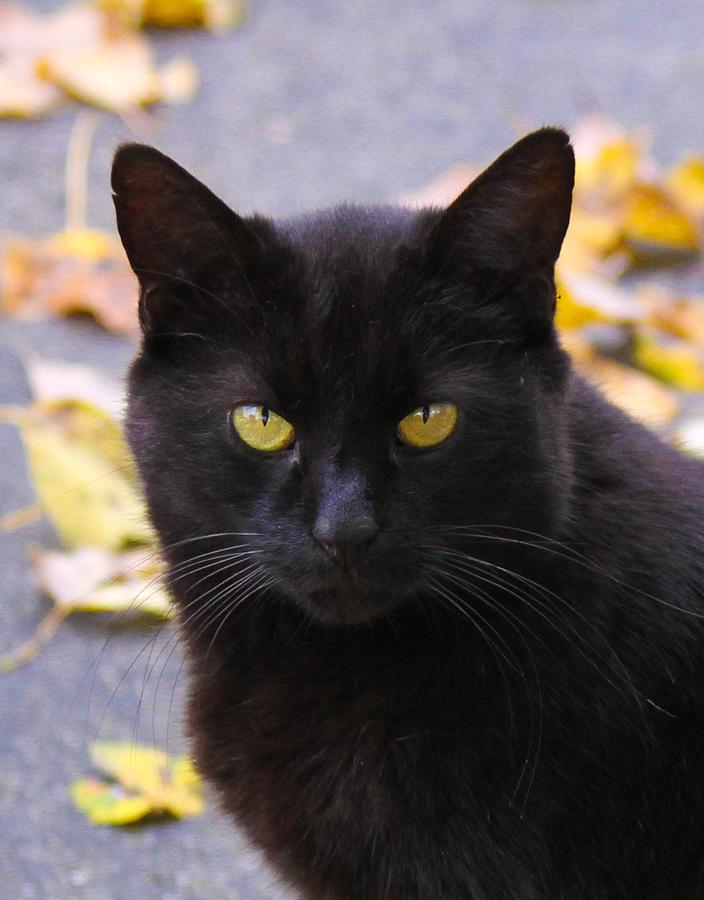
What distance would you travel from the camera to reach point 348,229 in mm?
1321

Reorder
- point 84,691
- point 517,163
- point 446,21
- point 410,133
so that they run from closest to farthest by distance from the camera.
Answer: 1. point 517,163
2. point 84,691
3. point 410,133
4. point 446,21

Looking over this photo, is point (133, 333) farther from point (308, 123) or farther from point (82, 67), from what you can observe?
point (308, 123)

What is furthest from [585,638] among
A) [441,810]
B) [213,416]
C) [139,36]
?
[139,36]

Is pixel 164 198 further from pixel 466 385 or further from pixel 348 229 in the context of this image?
pixel 466 385

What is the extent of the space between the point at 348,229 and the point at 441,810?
0.55 metres

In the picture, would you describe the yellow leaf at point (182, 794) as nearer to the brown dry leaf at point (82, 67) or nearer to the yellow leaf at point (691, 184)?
the yellow leaf at point (691, 184)

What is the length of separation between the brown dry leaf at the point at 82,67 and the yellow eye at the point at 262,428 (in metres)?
1.94

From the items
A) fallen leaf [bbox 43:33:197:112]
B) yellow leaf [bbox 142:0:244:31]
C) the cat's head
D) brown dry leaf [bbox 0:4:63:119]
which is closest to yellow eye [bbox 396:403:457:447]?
the cat's head

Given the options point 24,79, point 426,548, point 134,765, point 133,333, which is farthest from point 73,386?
point 426,548

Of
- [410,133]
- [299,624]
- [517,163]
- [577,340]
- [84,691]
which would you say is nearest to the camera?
[517,163]

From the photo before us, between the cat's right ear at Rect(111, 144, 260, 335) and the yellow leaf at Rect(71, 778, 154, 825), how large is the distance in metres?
0.67

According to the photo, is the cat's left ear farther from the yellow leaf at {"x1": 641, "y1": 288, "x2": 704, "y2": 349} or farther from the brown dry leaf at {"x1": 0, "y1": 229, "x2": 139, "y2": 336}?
the brown dry leaf at {"x1": 0, "y1": 229, "x2": 139, "y2": 336}

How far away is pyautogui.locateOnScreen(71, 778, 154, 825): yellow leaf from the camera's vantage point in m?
1.69

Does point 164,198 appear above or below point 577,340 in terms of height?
above
